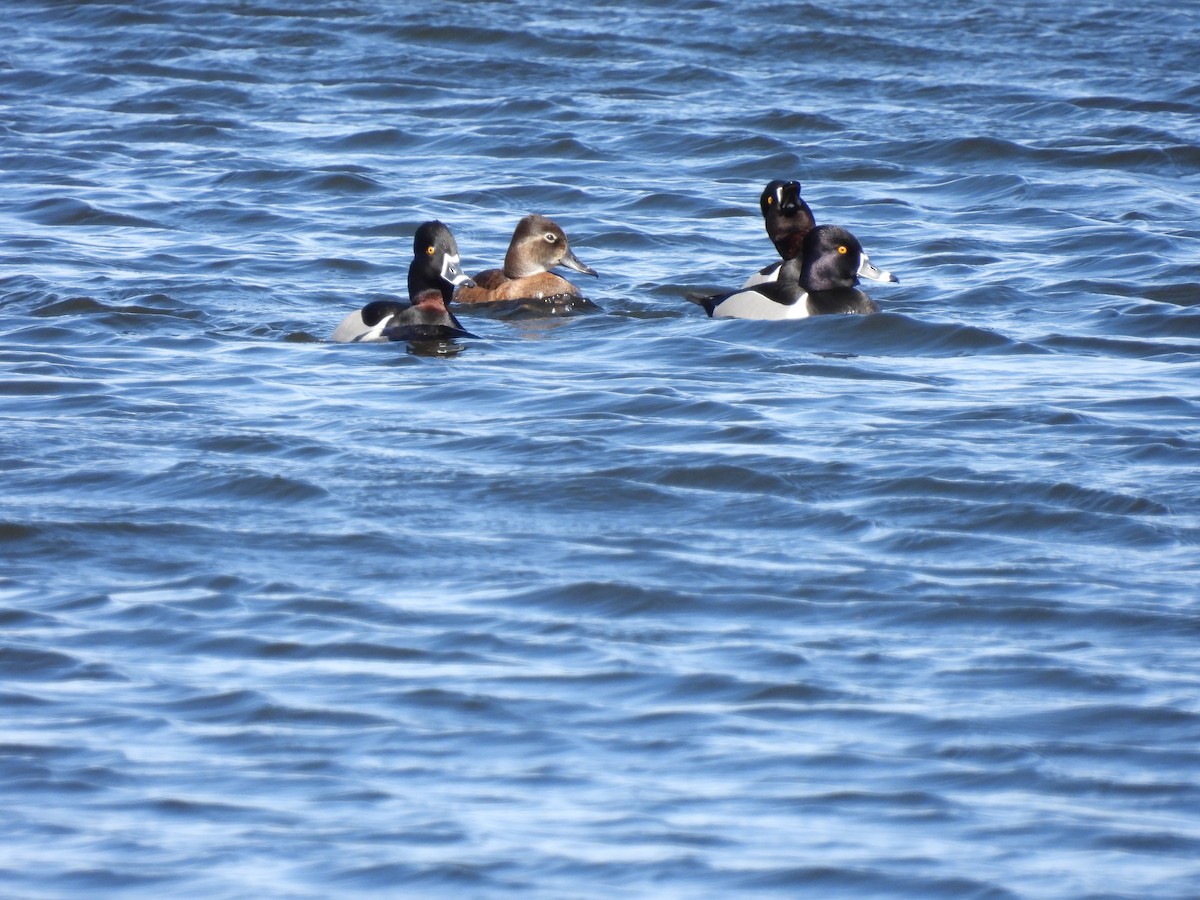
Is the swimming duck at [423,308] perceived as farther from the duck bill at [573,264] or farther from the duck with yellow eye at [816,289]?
the duck with yellow eye at [816,289]

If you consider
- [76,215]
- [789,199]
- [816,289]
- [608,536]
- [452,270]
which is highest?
[789,199]

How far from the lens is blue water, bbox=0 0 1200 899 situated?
19.6 feet

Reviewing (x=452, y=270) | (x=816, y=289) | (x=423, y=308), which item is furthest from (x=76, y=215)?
(x=816, y=289)

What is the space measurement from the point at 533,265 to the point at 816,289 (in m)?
2.02

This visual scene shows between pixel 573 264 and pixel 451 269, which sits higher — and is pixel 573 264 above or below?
below

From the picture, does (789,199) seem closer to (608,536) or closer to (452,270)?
(452,270)

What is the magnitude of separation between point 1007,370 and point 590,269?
367 cm

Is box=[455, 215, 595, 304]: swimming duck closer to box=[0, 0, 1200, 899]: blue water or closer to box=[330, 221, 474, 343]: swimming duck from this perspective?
box=[0, 0, 1200, 899]: blue water

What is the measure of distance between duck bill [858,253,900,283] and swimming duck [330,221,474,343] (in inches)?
104

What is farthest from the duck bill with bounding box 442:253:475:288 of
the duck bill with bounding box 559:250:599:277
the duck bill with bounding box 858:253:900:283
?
the duck bill with bounding box 858:253:900:283

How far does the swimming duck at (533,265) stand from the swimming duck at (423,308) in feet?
3.28

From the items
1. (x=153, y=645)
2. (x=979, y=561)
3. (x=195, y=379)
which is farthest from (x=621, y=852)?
(x=195, y=379)

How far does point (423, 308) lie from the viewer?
12.9 m

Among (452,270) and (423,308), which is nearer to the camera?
(423,308)
